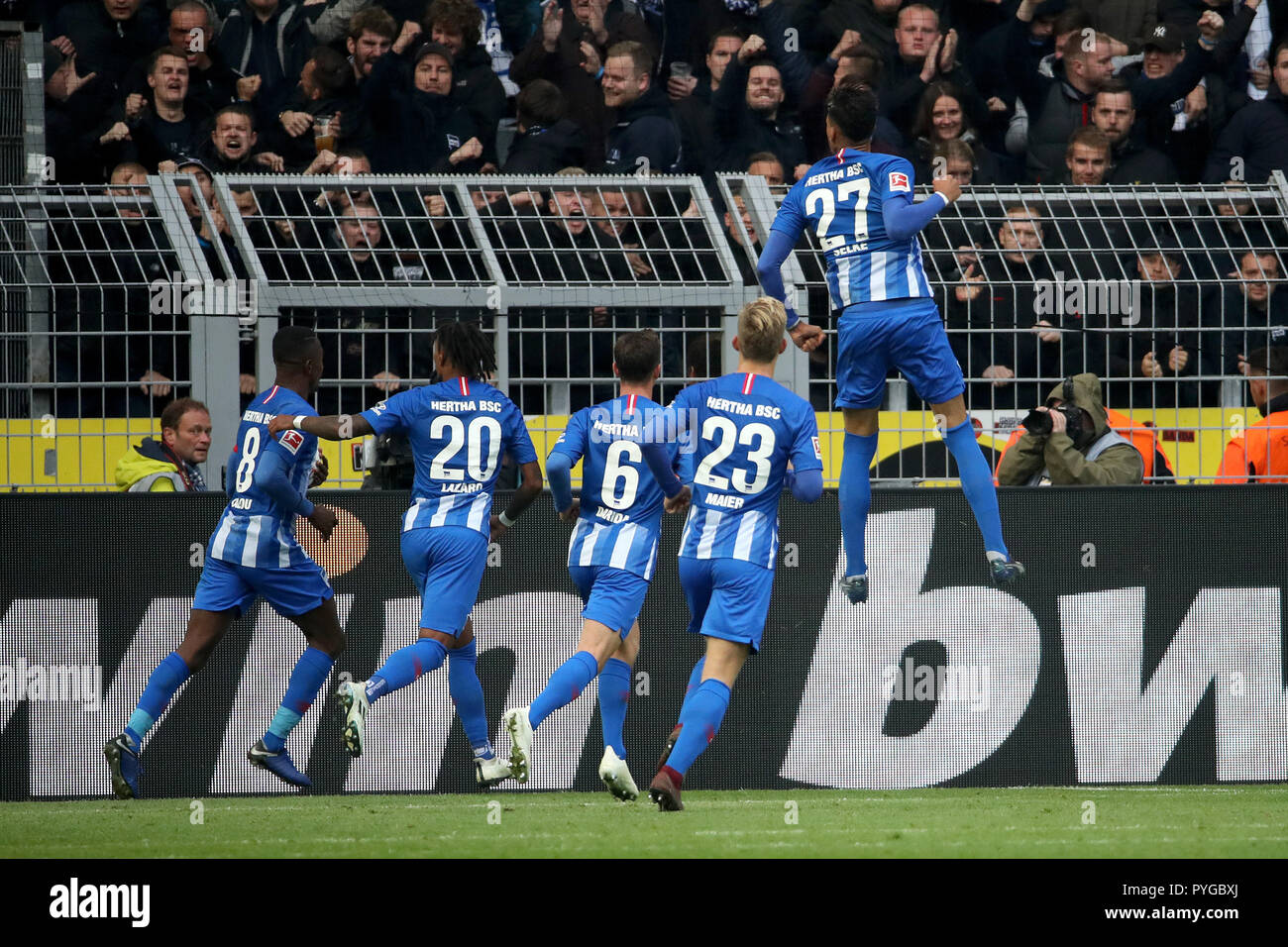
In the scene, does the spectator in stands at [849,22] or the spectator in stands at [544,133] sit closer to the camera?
the spectator in stands at [544,133]

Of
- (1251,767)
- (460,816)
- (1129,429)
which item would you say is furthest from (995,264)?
(460,816)

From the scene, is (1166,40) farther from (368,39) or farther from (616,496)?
(616,496)

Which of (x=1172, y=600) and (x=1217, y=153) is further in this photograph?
(x=1217, y=153)

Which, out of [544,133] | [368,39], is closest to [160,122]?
[368,39]

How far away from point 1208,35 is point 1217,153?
1.23 meters

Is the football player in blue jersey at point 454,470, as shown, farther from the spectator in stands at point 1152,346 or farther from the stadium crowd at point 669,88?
the spectator in stands at point 1152,346

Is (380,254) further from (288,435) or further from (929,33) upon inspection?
(929,33)

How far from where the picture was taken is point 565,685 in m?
7.41

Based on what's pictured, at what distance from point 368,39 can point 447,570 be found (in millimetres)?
5605

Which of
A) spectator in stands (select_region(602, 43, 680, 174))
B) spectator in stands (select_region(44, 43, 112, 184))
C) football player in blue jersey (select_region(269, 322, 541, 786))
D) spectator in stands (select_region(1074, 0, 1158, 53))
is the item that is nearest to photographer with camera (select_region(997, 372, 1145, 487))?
football player in blue jersey (select_region(269, 322, 541, 786))

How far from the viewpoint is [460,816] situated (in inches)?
290

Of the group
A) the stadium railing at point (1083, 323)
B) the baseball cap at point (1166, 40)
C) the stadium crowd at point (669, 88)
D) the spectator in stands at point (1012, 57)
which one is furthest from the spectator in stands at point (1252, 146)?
the stadium railing at point (1083, 323)

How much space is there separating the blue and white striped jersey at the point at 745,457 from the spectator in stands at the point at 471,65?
17.4 feet

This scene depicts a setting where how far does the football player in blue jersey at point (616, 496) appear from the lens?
7645 mm
